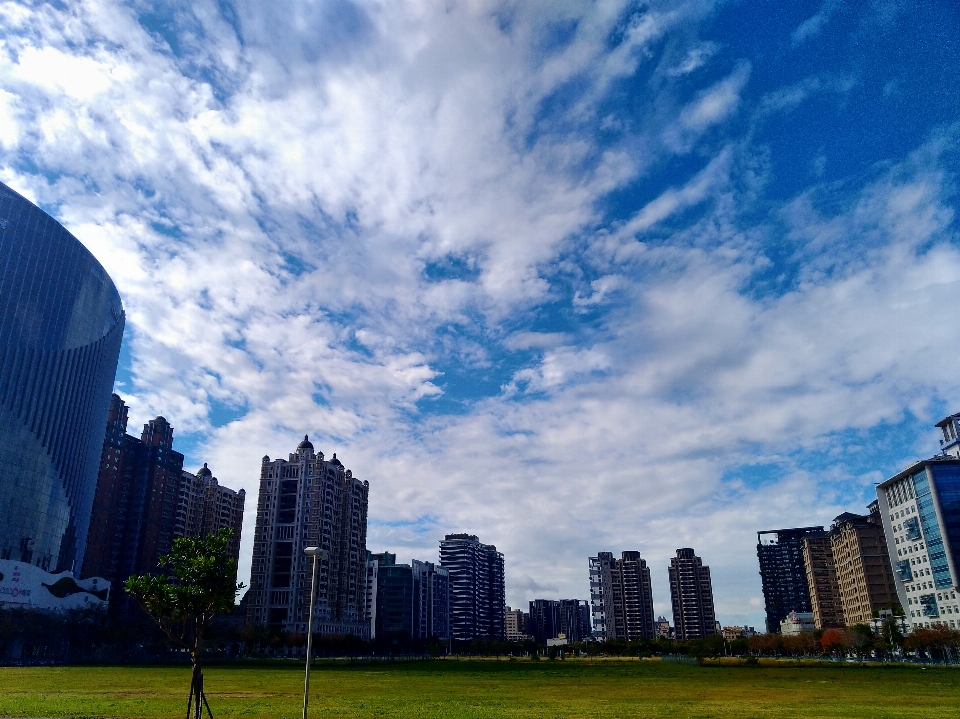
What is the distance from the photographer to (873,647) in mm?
155625

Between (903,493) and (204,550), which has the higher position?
(903,493)

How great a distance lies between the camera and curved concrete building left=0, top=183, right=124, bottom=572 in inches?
6565

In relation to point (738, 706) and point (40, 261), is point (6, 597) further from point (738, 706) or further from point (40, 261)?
point (738, 706)

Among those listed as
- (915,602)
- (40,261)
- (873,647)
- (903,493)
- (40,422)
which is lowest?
(873,647)

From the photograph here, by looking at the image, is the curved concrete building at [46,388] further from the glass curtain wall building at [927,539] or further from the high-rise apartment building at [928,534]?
the glass curtain wall building at [927,539]

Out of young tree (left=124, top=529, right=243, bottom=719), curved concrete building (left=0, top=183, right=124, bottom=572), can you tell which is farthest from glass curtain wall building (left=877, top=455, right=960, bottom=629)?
curved concrete building (left=0, top=183, right=124, bottom=572)

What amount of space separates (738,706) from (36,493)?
595 feet

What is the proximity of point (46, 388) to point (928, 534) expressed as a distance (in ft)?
741

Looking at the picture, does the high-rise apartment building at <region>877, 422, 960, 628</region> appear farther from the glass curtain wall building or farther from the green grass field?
the green grass field

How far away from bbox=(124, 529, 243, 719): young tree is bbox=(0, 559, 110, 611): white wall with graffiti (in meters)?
148

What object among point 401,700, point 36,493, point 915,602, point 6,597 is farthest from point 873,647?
point 36,493

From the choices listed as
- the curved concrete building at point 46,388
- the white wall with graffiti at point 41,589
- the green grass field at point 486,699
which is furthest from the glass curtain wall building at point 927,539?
the curved concrete building at point 46,388

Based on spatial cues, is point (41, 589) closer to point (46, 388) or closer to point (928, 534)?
point (46, 388)

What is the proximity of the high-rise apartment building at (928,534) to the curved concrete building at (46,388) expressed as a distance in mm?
214262
